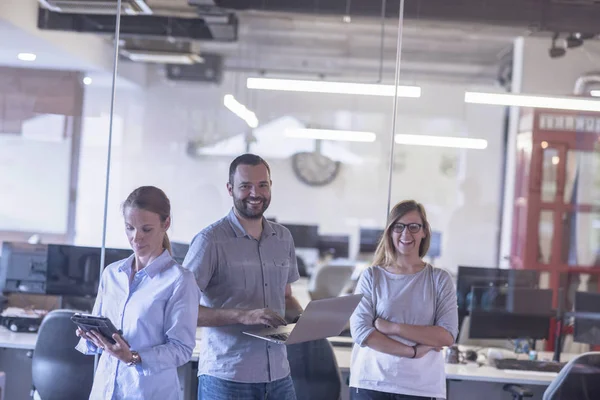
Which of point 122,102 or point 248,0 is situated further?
point 122,102

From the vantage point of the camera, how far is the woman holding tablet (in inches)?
97.0

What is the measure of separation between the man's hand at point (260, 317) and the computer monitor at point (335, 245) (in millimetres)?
5230

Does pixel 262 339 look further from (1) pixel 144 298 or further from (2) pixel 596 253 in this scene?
(2) pixel 596 253

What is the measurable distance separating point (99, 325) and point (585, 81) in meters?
6.17

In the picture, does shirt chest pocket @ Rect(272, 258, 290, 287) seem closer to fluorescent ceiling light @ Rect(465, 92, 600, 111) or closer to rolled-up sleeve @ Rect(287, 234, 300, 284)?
rolled-up sleeve @ Rect(287, 234, 300, 284)

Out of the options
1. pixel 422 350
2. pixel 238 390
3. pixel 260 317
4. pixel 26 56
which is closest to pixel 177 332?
pixel 260 317

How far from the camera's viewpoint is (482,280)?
5.23 m

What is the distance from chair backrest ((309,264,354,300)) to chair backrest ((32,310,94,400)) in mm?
3230

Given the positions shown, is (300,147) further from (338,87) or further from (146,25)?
(338,87)

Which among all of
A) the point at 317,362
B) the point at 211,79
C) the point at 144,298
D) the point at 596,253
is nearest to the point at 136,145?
the point at 211,79

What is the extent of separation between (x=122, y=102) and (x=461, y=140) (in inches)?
130

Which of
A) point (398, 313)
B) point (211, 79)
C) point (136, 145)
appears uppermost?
point (211, 79)

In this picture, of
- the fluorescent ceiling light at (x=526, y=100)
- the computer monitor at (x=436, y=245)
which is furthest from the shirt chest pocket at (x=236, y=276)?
the computer monitor at (x=436, y=245)

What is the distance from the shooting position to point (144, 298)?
2525 millimetres
